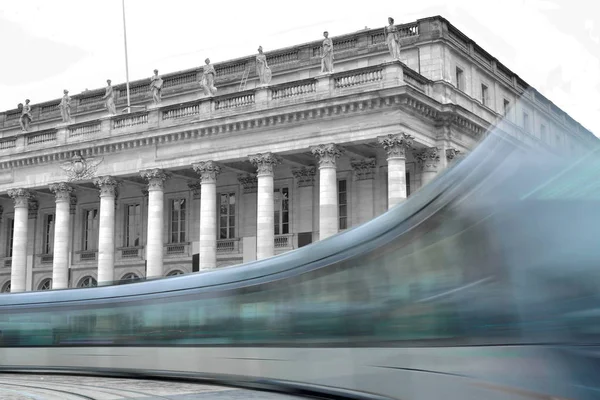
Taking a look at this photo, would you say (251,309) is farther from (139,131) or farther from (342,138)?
(139,131)

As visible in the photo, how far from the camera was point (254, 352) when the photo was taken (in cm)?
1417

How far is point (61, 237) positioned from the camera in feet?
130

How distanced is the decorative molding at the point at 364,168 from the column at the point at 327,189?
311 centimetres

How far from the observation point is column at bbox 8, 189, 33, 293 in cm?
4112

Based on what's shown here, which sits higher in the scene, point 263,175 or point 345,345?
point 263,175

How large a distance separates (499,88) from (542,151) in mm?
33099

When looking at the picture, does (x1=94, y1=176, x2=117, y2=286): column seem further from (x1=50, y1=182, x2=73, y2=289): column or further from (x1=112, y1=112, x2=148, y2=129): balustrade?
(x1=112, y1=112, x2=148, y2=129): balustrade

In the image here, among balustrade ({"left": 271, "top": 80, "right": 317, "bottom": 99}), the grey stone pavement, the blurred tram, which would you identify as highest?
balustrade ({"left": 271, "top": 80, "right": 317, "bottom": 99})

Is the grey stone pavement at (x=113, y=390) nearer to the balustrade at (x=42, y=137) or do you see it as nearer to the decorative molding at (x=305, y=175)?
the decorative molding at (x=305, y=175)

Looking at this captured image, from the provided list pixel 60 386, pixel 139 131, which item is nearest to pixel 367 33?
pixel 139 131

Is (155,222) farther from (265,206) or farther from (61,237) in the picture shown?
(265,206)

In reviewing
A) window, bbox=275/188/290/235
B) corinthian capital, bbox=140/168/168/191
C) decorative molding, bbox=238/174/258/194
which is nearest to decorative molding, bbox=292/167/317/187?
window, bbox=275/188/290/235

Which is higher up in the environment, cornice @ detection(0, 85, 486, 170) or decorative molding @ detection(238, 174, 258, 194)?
cornice @ detection(0, 85, 486, 170)

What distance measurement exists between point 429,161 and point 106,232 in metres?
16.0
